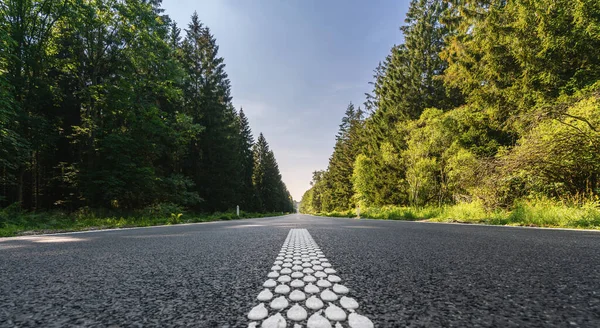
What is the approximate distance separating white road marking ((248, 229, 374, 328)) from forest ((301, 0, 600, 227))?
5445 millimetres

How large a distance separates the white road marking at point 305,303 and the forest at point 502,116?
17.9 feet

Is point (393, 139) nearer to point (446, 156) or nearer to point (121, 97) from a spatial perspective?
point (446, 156)

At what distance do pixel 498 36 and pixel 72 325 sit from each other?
497 inches

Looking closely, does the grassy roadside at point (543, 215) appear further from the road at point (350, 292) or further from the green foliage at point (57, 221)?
the green foliage at point (57, 221)

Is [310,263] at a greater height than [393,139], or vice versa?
[393,139]

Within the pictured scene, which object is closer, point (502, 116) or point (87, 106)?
point (502, 116)

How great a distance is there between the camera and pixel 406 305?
671 millimetres

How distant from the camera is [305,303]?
665 mm

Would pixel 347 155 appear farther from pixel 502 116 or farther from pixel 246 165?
pixel 502 116

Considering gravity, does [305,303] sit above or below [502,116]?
below

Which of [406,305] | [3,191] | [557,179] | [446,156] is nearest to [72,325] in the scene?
[406,305]

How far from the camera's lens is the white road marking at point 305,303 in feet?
1.75

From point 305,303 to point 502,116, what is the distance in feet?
40.2

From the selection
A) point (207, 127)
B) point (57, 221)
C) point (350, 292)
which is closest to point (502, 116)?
point (350, 292)
